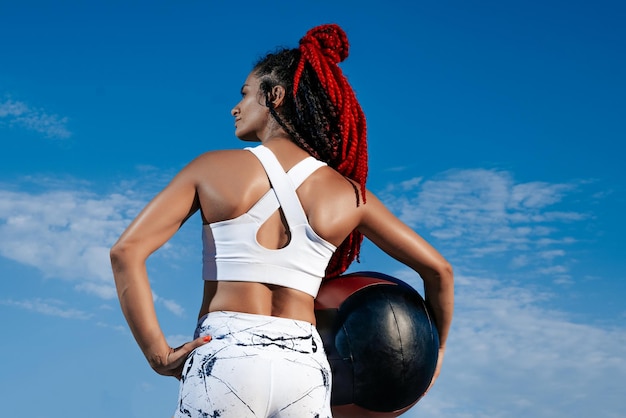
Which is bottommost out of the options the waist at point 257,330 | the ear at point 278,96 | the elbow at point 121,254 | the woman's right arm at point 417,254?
the waist at point 257,330

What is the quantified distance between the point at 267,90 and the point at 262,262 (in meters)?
1.20

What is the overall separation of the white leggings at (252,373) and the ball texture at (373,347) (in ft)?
1.76

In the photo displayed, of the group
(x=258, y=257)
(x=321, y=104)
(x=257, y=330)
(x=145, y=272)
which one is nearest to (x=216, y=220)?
(x=258, y=257)

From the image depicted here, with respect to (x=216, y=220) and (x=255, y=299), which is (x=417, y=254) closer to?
(x=255, y=299)

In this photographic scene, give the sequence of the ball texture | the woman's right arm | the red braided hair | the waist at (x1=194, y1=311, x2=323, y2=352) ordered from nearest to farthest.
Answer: the waist at (x1=194, y1=311, x2=323, y2=352) → the ball texture → the woman's right arm → the red braided hair

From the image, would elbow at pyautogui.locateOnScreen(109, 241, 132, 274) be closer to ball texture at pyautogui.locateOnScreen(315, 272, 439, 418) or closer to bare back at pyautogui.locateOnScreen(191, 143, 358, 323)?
A: bare back at pyautogui.locateOnScreen(191, 143, 358, 323)

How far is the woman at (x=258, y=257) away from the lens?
380cm

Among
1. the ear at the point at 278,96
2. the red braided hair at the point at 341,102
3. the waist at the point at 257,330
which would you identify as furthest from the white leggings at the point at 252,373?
the ear at the point at 278,96

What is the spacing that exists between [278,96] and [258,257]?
1.13 metres

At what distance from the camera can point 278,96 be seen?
4.71 meters

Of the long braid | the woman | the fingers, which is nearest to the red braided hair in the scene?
the long braid

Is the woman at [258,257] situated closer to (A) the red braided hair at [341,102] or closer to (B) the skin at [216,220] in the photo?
(B) the skin at [216,220]

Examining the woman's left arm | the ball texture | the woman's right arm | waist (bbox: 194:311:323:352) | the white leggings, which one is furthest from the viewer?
the woman's right arm

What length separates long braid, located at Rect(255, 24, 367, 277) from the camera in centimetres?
468
